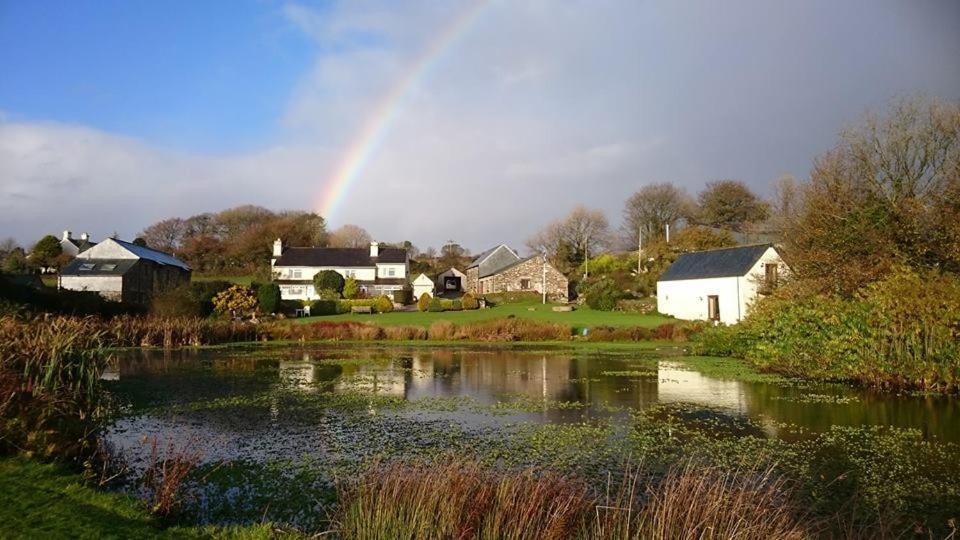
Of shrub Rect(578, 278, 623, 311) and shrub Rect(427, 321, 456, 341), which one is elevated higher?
shrub Rect(578, 278, 623, 311)

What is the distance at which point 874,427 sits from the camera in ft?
41.2

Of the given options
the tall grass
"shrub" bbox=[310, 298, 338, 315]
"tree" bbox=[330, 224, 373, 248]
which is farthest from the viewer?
"tree" bbox=[330, 224, 373, 248]

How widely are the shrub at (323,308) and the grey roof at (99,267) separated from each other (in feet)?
50.6

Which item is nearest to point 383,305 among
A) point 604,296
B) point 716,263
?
point 604,296

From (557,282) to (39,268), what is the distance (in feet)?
184

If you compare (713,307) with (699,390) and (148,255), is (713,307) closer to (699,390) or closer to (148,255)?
(699,390)

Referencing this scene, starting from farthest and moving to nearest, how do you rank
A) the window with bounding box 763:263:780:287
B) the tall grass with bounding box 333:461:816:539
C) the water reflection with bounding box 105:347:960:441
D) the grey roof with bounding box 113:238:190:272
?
1. the grey roof with bounding box 113:238:190:272
2. the window with bounding box 763:263:780:287
3. the water reflection with bounding box 105:347:960:441
4. the tall grass with bounding box 333:461:816:539

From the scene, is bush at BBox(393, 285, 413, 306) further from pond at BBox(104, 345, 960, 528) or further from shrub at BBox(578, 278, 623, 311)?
pond at BBox(104, 345, 960, 528)

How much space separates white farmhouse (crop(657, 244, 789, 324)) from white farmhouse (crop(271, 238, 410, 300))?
102 ft

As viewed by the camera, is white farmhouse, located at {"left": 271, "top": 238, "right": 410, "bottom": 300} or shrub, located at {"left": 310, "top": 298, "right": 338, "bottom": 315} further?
white farmhouse, located at {"left": 271, "top": 238, "right": 410, "bottom": 300}

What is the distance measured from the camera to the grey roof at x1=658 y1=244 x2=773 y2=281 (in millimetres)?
42938

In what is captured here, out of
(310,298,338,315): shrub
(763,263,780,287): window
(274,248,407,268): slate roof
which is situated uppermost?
(274,248,407,268): slate roof

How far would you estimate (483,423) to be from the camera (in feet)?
41.4

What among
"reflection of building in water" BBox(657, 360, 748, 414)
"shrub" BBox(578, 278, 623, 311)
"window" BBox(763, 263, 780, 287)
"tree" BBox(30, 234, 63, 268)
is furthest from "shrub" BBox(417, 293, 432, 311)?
"tree" BBox(30, 234, 63, 268)
